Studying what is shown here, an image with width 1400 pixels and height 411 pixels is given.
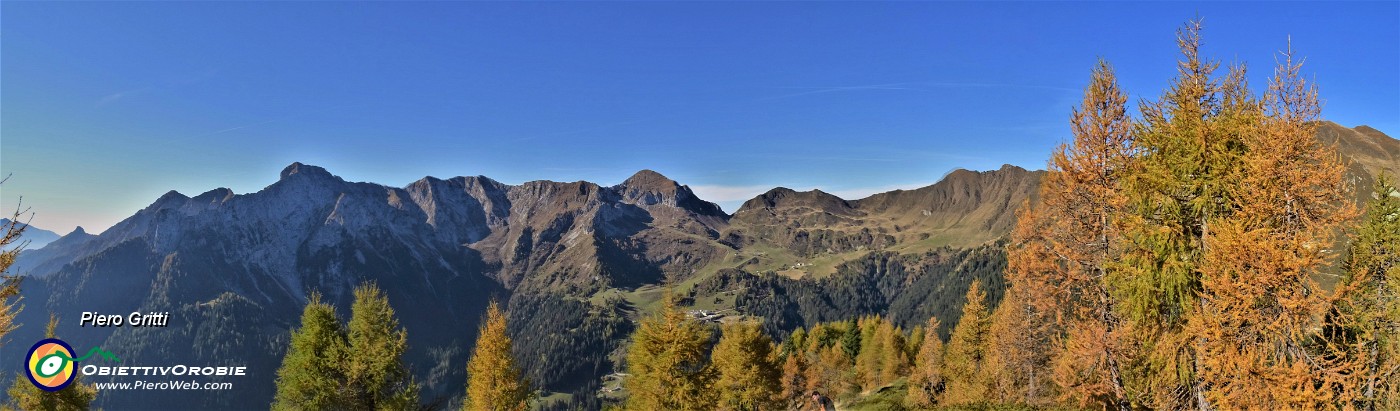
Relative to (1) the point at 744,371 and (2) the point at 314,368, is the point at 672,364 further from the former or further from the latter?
(2) the point at 314,368

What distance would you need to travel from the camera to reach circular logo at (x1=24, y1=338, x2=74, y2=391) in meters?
32.7

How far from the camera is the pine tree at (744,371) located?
53.9 metres

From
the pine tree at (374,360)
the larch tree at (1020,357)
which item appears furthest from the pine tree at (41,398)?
the larch tree at (1020,357)

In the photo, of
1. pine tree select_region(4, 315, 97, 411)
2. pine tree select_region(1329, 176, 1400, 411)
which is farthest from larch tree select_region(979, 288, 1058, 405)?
pine tree select_region(4, 315, 97, 411)

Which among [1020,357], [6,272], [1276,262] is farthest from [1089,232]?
[6,272]

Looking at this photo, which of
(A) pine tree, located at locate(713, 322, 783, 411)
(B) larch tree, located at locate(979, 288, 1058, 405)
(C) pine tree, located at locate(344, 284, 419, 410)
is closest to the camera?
(C) pine tree, located at locate(344, 284, 419, 410)

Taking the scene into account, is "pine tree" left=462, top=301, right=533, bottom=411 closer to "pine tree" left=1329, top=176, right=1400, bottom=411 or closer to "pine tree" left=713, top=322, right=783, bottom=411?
"pine tree" left=713, top=322, right=783, bottom=411

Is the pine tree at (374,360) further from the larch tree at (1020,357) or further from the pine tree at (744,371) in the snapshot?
the larch tree at (1020,357)

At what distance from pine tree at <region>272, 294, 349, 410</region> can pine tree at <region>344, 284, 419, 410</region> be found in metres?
0.67

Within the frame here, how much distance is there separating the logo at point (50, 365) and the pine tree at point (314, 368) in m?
9.50

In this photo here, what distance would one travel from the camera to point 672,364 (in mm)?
39062

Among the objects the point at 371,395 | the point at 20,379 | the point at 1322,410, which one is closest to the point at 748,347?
the point at 371,395

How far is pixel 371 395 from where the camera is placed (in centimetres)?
3497

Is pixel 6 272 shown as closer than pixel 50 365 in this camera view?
Yes
